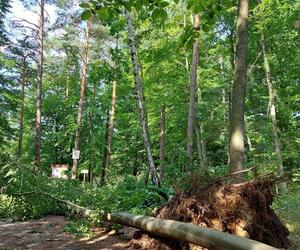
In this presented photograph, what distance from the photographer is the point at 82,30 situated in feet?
75.9

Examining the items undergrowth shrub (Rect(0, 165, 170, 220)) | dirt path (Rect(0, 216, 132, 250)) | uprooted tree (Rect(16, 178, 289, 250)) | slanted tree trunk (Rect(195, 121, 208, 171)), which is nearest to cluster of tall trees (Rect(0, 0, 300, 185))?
slanted tree trunk (Rect(195, 121, 208, 171))

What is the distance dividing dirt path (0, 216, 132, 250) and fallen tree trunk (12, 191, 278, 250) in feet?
1.17

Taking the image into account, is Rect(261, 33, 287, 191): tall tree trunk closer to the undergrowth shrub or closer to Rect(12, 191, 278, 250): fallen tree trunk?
the undergrowth shrub

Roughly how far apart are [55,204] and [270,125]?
11890 mm

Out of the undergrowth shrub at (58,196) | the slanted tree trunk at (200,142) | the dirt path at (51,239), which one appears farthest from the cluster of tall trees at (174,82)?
the dirt path at (51,239)

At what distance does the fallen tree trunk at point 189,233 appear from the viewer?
400cm

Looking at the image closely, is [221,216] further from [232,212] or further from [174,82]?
[174,82]

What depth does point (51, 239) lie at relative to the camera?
704cm

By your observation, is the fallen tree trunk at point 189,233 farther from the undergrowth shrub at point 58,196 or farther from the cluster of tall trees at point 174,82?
the cluster of tall trees at point 174,82

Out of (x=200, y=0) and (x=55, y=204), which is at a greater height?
(x=200, y=0)

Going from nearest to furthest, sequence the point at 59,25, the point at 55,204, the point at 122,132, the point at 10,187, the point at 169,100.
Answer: the point at 10,187 → the point at 55,204 → the point at 169,100 → the point at 59,25 → the point at 122,132

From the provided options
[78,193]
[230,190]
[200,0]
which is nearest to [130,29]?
[78,193]

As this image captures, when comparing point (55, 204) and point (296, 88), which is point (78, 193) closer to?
point (55, 204)

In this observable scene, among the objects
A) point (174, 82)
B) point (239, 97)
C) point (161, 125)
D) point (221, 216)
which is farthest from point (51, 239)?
point (161, 125)
